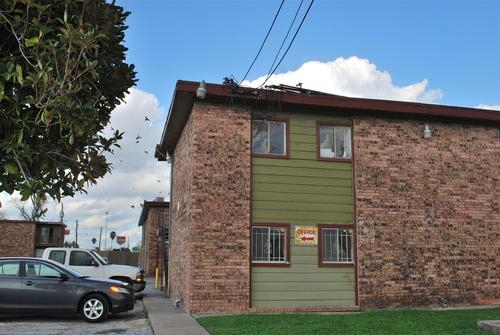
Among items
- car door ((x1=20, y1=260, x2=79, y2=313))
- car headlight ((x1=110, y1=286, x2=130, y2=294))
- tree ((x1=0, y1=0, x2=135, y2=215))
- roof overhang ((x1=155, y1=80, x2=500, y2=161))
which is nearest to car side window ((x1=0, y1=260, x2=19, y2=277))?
car door ((x1=20, y1=260, x2=79, y2=313))

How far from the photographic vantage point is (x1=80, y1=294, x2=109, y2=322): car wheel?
12.4 meters

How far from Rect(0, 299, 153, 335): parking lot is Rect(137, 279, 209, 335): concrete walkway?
0.22 meters

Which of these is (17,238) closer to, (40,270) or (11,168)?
(40,270)

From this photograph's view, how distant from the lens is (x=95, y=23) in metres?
4.48

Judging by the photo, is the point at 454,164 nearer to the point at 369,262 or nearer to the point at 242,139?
the point at 369,262

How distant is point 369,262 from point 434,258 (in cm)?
197

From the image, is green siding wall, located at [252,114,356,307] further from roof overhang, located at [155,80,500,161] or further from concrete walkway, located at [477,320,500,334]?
concrete walkway, located at [477,320,500,334]

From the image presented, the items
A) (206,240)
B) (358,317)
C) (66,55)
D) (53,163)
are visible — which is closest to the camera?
(66,55)

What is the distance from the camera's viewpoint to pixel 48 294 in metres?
12.3

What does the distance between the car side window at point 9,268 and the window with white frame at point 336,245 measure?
7421mm

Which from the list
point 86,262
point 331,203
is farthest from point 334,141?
point 86,262

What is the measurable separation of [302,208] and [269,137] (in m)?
2.06

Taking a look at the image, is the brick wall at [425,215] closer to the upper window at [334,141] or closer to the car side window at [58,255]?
the upper window at [334,141]

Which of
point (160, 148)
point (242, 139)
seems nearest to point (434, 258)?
point (242, 139)
